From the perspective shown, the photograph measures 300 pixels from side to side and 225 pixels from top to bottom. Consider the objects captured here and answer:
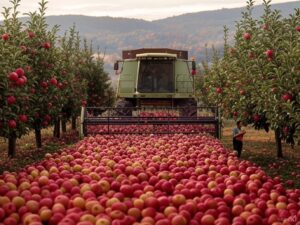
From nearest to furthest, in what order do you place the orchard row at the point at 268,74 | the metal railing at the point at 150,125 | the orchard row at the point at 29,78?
the orchard row at the point at 268,74 → the orchard row at the point at 29,78 → the metal railing at the point at 150,125

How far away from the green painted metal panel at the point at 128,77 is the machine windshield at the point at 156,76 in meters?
0.50

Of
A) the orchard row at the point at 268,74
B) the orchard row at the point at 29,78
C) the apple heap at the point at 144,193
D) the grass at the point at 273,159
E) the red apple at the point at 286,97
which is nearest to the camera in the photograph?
the apple heap at the point at 144,193

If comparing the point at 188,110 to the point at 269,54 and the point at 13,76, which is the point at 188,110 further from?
the point at 13,76

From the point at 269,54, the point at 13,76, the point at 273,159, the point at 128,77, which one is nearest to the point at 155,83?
the point at 128,77

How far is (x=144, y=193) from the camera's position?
6.97 meters

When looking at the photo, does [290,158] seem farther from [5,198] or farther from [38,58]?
[5,198]

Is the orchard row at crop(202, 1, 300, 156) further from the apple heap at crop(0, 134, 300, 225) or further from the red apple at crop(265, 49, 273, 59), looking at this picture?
the apple heap at crop(0, 134, 300, 225)

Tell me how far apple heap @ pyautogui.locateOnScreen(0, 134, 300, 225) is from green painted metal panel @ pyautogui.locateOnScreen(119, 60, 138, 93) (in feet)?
43.0

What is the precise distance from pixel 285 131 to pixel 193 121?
388 centimetres

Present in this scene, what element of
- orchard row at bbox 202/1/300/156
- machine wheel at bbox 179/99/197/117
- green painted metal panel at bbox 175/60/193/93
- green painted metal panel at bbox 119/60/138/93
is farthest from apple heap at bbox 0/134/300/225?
green painted metal panel at bbox 119/60/138/93

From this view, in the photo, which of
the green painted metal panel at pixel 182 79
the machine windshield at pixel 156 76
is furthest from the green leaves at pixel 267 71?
the machine windshield at pixel 156 76

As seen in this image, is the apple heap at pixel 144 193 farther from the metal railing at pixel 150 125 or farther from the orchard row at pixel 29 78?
the metal railing at pixel 150 125

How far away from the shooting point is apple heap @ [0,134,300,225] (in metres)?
5.78

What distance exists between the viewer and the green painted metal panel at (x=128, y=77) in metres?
23.2
